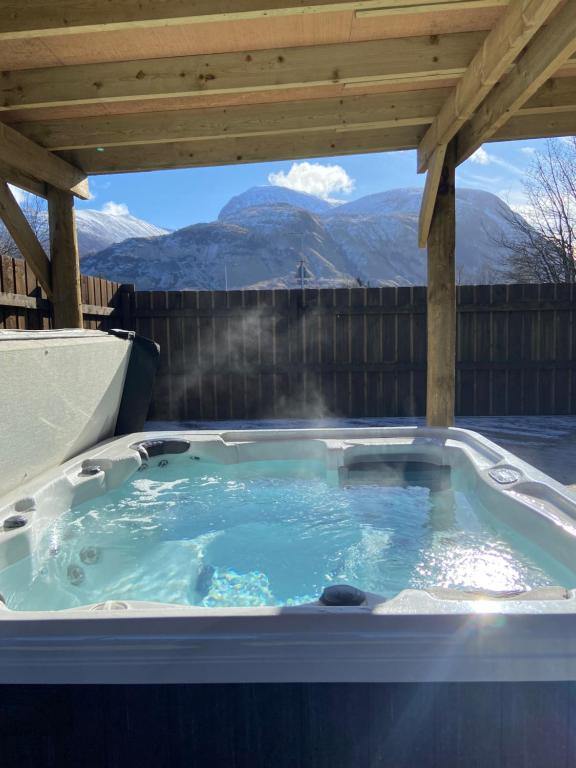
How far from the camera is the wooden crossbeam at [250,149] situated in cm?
362

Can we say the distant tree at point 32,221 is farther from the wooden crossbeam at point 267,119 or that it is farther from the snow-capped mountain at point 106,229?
the snow-capped mountain at point 106,229

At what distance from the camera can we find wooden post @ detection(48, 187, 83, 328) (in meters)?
3.80

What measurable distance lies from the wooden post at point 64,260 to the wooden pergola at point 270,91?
0.01 meters

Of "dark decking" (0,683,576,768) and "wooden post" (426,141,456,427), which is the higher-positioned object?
"wooden post" (426,141,456,427)

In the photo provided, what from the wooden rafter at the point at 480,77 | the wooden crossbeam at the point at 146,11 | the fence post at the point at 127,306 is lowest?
the fence post at the point at 127,306

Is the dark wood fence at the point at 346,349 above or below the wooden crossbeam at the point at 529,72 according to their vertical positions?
below

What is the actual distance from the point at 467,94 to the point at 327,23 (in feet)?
2.68

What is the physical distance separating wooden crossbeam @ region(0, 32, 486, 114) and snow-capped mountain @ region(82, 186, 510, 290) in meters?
36.4

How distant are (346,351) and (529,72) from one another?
3.56 metres

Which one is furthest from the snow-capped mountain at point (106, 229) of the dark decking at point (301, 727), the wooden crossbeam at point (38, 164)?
the dark decking at point (301, 727)

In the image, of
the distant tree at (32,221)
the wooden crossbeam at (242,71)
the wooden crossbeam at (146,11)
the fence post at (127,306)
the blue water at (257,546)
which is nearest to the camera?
the blue water at (257,546)

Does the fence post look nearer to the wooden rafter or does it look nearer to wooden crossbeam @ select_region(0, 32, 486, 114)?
wooden crossbeam @ select_region(0, 32, 486, 114)

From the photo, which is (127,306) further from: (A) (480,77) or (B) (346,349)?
(A) (480,77)

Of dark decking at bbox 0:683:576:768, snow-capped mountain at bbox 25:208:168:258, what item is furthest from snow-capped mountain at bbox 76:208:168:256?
dark decking at bbox 0:683:576:768
